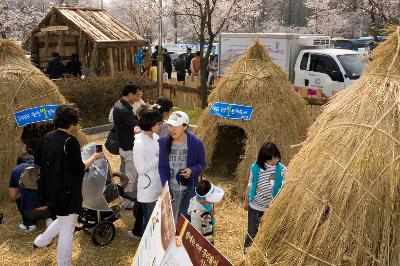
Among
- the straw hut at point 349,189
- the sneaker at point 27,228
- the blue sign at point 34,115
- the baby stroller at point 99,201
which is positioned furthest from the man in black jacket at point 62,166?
the blue sign at point 34,115

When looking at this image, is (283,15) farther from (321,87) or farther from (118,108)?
(118,108)

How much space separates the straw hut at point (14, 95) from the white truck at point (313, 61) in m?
8.26

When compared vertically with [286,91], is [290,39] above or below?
above

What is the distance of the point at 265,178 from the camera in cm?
497

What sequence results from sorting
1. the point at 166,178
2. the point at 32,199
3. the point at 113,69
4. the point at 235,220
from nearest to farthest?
the point at 166,178 < the point at 32,199 < the point at 235,220 < the point at 113,69

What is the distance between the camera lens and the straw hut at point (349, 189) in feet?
11.6

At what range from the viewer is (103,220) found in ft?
19.4

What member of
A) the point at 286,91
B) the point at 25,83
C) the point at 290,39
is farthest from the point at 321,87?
the point at 25,83

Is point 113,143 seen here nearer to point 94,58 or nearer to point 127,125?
point 127,125

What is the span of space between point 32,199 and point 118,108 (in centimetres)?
174

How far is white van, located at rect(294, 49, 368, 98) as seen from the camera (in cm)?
1395

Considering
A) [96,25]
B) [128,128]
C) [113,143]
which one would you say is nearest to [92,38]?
[96,25]

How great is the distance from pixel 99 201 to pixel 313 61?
434 inches

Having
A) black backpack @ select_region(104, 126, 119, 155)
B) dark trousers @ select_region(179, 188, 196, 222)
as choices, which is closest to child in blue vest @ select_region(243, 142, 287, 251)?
dark trousers @ select_region(179, 188, 196, 222)
